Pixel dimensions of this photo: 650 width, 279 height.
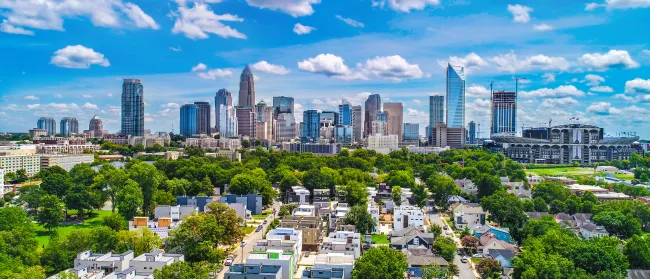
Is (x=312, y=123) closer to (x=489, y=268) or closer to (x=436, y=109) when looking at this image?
Answer: (x=436, y=109)

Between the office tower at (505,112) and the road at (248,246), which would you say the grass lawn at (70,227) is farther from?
the office tower at (505,112)

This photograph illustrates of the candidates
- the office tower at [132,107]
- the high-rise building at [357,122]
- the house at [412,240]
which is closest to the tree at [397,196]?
the house at [412,240]

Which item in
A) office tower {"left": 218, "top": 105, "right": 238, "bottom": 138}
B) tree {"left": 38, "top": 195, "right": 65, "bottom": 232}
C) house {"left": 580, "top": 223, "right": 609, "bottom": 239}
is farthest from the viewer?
office tower {"left": 218, "top": 105, "right": 238, "bottom": 138}

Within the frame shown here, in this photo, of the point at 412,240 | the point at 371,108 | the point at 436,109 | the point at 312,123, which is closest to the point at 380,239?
the point at 412,240

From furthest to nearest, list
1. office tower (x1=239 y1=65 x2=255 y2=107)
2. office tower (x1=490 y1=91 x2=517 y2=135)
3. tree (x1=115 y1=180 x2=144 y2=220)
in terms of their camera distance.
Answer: office tower (x1=239 y1=65 x2=255 y2=107) < office tower (x1=490 y1=91 x2=517 y2=135) < tree (x1=115 y1=180 x2=144 y2=220)

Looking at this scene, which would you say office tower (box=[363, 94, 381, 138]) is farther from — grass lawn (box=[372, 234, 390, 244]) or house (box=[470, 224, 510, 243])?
house (box=[470, 224, 510, 243])

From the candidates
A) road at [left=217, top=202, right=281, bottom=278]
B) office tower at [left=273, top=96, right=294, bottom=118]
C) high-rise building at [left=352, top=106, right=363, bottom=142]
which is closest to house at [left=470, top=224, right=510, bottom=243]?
road at [left=217, top=202, right=281, bottom=278]
